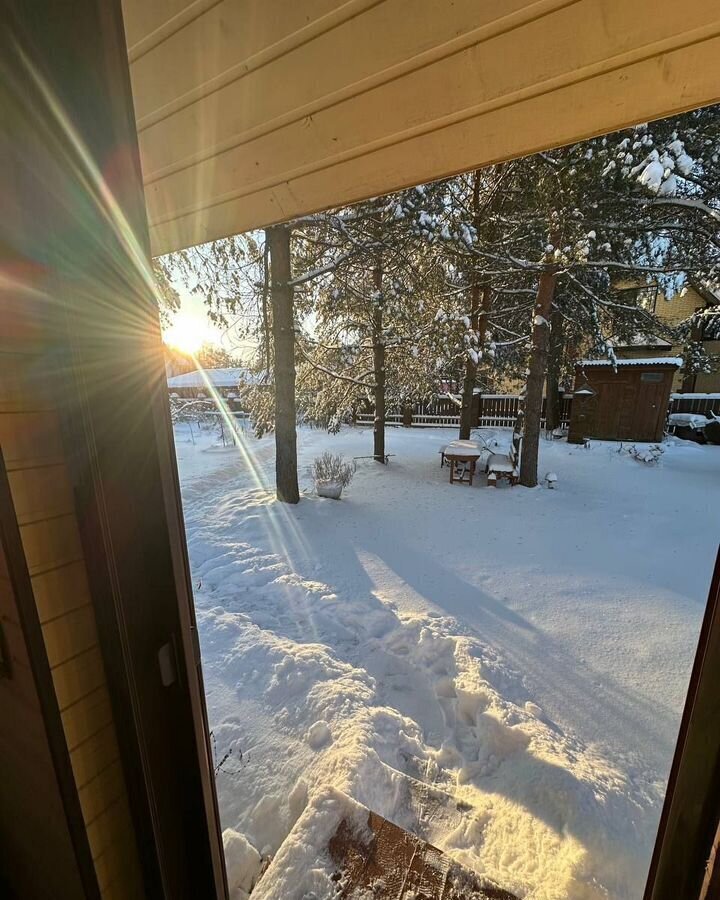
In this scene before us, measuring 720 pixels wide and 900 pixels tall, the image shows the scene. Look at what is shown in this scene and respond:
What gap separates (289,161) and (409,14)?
21.5 inches

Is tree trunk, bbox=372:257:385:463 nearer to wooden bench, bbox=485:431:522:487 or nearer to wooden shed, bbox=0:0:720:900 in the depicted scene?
wooden bench, bbox=485:431:522:487

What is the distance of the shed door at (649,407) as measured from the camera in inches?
373

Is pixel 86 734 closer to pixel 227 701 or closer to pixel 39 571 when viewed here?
pixel 39 571

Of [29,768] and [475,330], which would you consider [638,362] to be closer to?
[475,330]

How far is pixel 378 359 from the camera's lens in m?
7.98

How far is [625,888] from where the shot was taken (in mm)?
1442

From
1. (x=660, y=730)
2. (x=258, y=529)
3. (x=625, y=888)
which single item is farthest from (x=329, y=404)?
(x=625, y=888)

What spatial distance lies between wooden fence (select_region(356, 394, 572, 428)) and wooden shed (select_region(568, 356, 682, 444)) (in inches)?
60.7

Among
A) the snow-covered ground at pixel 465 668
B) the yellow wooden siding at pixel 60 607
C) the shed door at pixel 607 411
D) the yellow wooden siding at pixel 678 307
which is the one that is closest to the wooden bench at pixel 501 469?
the snow-covered ground at pixel 465 668

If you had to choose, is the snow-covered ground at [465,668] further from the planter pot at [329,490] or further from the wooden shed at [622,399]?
the wooden shed at [622,399]

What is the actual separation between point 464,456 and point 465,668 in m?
4.66

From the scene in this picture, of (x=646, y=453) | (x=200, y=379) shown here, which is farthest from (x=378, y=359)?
(x=200, y=379)

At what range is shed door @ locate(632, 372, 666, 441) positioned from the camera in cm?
947

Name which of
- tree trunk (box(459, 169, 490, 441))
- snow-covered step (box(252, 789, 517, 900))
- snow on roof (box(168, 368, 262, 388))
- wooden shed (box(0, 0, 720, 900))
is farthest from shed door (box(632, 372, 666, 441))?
snow on roof (box(168, 368, 262, 388))
